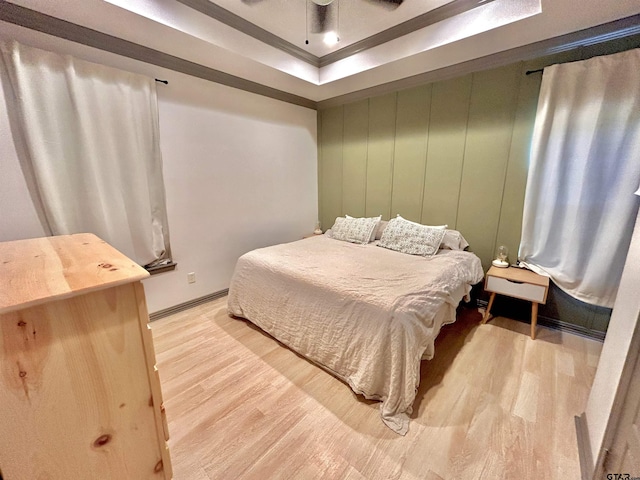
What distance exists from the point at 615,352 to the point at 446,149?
7.09 ft

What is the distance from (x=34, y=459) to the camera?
66cm

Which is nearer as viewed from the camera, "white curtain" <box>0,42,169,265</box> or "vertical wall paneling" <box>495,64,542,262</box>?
"white curtain" <box>0,42,169,265</box>

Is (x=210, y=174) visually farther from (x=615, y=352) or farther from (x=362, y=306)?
(x=615, y=352)

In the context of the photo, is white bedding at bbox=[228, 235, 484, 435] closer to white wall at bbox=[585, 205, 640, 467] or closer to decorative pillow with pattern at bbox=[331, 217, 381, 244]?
decorative pillow with pattern at bbox=[331, 217, 381, 244]

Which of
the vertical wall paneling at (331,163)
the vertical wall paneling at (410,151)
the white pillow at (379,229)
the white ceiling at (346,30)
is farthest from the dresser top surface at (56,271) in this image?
the vertical wall paneling at (331,163)

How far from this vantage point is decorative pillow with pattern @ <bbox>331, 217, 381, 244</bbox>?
9.86 feet

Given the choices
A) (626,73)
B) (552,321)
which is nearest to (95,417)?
(552,321)

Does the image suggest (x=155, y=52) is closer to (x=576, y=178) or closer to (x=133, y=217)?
(x=133, y=217)

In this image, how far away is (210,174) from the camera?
2.75 meters

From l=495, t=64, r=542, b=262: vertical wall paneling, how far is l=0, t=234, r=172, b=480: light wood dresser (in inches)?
114

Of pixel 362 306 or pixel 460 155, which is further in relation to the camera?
pixel 460 155

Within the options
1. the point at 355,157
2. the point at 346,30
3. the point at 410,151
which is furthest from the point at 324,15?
the point at 355,157

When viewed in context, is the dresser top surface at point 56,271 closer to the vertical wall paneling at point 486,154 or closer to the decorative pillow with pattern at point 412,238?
the decorative pillow with pattern at point 412,238

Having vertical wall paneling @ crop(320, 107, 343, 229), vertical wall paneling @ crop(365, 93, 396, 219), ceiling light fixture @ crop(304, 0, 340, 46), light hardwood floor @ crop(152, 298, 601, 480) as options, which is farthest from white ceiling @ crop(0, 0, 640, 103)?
light hardwood floor @ crop(152, 298, 601, 480)
